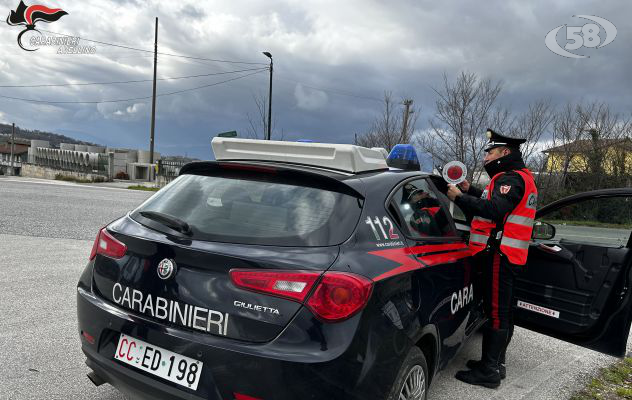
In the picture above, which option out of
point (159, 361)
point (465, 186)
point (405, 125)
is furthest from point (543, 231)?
point (405, 125)

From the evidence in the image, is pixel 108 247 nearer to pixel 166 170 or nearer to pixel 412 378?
pixel 412 378

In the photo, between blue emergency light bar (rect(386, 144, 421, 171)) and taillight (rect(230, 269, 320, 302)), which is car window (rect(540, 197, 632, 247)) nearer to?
blue emergency light bar (rect(386, 144, 421, 171))

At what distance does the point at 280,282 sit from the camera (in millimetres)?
1832

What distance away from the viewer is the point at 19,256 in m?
6.11

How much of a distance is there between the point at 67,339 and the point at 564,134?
73.8ft

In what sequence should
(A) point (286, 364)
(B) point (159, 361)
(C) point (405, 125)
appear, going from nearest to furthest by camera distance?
(A) point (286, 364) < (B) point (159, 361) < (C) point (405, 125)

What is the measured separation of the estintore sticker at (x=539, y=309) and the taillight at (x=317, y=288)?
2520mm

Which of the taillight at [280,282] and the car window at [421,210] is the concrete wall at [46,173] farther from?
the taillight at [280,282]

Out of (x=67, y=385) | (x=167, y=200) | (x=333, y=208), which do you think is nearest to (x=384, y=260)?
(x=333, y=208)

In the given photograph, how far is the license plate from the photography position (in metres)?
1.85

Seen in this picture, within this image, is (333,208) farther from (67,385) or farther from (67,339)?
(67,339)

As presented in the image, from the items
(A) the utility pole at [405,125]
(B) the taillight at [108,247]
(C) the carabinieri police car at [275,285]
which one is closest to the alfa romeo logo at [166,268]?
(C) the carabinieri police car at [275,285]

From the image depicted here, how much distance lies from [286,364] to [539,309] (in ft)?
9.27

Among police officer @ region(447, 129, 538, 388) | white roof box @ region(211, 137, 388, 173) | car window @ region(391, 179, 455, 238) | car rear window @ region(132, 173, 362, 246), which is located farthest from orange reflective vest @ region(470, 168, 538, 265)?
car rear window @ region(132, 173, 362, 246)
